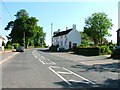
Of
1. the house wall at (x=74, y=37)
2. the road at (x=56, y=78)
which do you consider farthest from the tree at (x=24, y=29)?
the road at (x=56, y=78)

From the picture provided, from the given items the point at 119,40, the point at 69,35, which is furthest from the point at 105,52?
the point at 69,35

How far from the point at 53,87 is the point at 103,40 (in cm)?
9278

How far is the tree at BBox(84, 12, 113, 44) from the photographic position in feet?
304

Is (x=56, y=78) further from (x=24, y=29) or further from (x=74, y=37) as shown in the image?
(x=24, y=29)

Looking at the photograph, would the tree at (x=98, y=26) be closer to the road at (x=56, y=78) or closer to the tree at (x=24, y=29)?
the tree at (x=24, y=29)

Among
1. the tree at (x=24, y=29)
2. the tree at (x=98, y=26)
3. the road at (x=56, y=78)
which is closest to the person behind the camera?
the road at (x=56, y=78)

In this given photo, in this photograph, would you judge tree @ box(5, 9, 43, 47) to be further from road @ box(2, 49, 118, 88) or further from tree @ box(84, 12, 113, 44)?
road @ box(2, 49, 118, 88)

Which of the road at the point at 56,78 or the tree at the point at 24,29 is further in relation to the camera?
the tree at the point at 24,29

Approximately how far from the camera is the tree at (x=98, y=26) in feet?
304

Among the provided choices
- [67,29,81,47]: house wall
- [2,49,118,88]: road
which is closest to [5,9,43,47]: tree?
[67,29,81,47]: house wall

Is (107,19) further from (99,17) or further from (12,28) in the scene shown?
(12,28)

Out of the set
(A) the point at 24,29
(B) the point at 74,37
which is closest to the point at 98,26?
(B) the point at 74,37

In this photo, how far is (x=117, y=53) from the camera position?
37.9 meters

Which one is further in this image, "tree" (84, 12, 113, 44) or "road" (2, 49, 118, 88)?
"tree" (84, 12, 113, 44)
